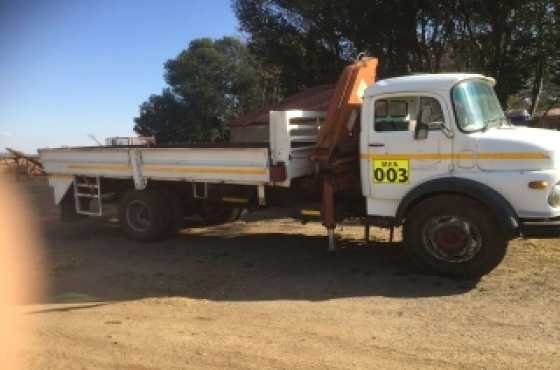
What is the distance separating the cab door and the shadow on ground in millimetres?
952

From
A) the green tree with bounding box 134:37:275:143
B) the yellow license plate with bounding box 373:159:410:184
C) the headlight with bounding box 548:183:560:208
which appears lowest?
the headlight with bounding box 548:183:560:208

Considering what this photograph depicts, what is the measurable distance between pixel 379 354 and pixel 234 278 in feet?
9.80

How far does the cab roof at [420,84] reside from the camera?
273 inches

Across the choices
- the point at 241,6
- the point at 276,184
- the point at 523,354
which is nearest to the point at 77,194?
the point at 276,184

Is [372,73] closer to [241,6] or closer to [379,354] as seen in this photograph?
[379,354]

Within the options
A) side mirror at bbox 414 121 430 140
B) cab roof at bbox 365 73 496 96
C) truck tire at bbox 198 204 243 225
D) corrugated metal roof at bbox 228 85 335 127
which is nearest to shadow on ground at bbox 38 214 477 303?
truck tire at bbox 198 204 243 225

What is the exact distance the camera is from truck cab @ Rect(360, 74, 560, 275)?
6.38 metres

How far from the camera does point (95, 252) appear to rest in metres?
9.05

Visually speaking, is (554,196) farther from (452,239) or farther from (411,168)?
(411,168)

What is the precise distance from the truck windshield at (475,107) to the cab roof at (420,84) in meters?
0.09

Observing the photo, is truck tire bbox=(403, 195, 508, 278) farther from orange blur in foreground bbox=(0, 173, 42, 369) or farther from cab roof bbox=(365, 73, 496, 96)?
orange blur in foreground bbox=(0, 173, 42, 369)

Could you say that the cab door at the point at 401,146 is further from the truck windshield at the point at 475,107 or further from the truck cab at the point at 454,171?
the truck windshield at the point at 475,107

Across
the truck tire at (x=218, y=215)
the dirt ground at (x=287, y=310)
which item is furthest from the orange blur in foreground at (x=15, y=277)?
the truck tire at (x=218, y=215)

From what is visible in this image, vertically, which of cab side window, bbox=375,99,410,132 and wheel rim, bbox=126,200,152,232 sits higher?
cab side window, bbox=375,99,410,132
